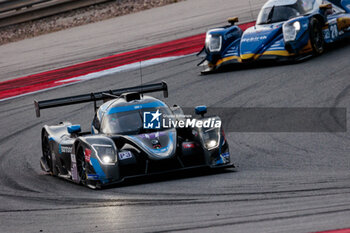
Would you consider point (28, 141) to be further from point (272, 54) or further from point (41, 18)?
point (41, 18)

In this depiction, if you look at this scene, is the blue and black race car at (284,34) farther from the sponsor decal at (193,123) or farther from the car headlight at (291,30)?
the sponsor decal at (193,123)

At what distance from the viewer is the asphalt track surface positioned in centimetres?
683

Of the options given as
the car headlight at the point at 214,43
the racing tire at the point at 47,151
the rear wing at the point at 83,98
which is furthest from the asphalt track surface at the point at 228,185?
the car headlight at the point at 214,43

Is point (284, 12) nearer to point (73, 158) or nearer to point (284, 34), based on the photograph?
point (284, 34)

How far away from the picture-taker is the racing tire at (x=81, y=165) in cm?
950

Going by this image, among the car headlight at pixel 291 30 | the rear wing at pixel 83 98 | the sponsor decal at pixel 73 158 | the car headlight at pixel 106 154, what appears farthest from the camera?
the car headlight at pixel 291 30

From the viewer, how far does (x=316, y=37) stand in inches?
645

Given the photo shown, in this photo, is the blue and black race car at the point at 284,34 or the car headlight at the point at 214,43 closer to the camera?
the blue and black race car at the point at 284,34

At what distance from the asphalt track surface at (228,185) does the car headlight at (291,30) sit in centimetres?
70

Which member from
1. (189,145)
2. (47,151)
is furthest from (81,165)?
(47,151)

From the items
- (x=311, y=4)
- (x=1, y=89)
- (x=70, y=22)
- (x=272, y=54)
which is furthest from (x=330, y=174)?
(x=70, y=22)

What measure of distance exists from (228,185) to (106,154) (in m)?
1.66

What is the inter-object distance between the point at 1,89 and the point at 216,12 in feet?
27.0

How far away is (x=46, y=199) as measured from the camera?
8930 millimetres
